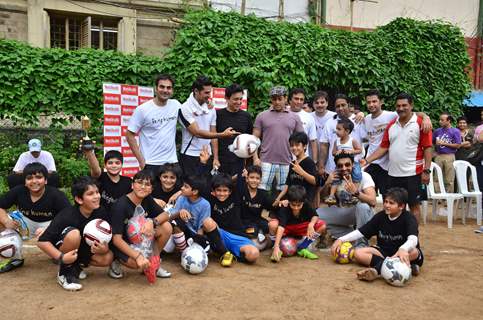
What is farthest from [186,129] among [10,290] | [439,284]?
[439,284]

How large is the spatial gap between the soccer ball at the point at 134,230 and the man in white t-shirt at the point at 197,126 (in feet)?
5.16

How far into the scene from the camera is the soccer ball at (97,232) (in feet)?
14.3

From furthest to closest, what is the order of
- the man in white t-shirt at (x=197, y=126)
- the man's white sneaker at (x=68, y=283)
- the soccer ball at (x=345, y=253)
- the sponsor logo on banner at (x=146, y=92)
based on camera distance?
1. the sponsor logo on banner at (x=146, y=92)
2. the man in white t-shirt at (x=197, y=126)
3. the soccer ball at (x=345, y=253)
4. the man's white sneaker at (x=68, y=283)

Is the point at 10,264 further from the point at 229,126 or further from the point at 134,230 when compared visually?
the point at 229,126

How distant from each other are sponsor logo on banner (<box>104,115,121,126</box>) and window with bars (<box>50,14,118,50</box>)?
23.6ft

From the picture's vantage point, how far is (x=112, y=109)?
766 cm

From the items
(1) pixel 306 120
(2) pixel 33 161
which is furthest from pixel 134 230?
(1) pixel 306 120

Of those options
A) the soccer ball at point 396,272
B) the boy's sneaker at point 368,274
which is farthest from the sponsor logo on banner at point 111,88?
the soccer ball at point 396,272

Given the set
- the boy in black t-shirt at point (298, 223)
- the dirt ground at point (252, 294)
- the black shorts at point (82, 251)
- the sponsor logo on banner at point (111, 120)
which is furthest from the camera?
the sponsor logo on banner at point (111, 120)

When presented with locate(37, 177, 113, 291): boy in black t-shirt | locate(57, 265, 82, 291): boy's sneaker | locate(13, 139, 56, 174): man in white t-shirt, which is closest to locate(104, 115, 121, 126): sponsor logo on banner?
locate(13, 139, 56, 174): man in white t-shirt

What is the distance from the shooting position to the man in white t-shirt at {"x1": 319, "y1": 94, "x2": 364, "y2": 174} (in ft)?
22.7

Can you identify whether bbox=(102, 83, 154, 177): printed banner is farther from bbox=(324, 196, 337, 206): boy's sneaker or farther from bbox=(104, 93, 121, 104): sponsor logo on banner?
bbox=(324, 196, 337, 206): boy's sneaker

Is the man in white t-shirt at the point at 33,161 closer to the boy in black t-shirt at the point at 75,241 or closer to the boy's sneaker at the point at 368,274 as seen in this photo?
the boy in black t-shirt at the point at 75,241

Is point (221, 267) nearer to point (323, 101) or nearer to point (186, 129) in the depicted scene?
point (186, 129)
